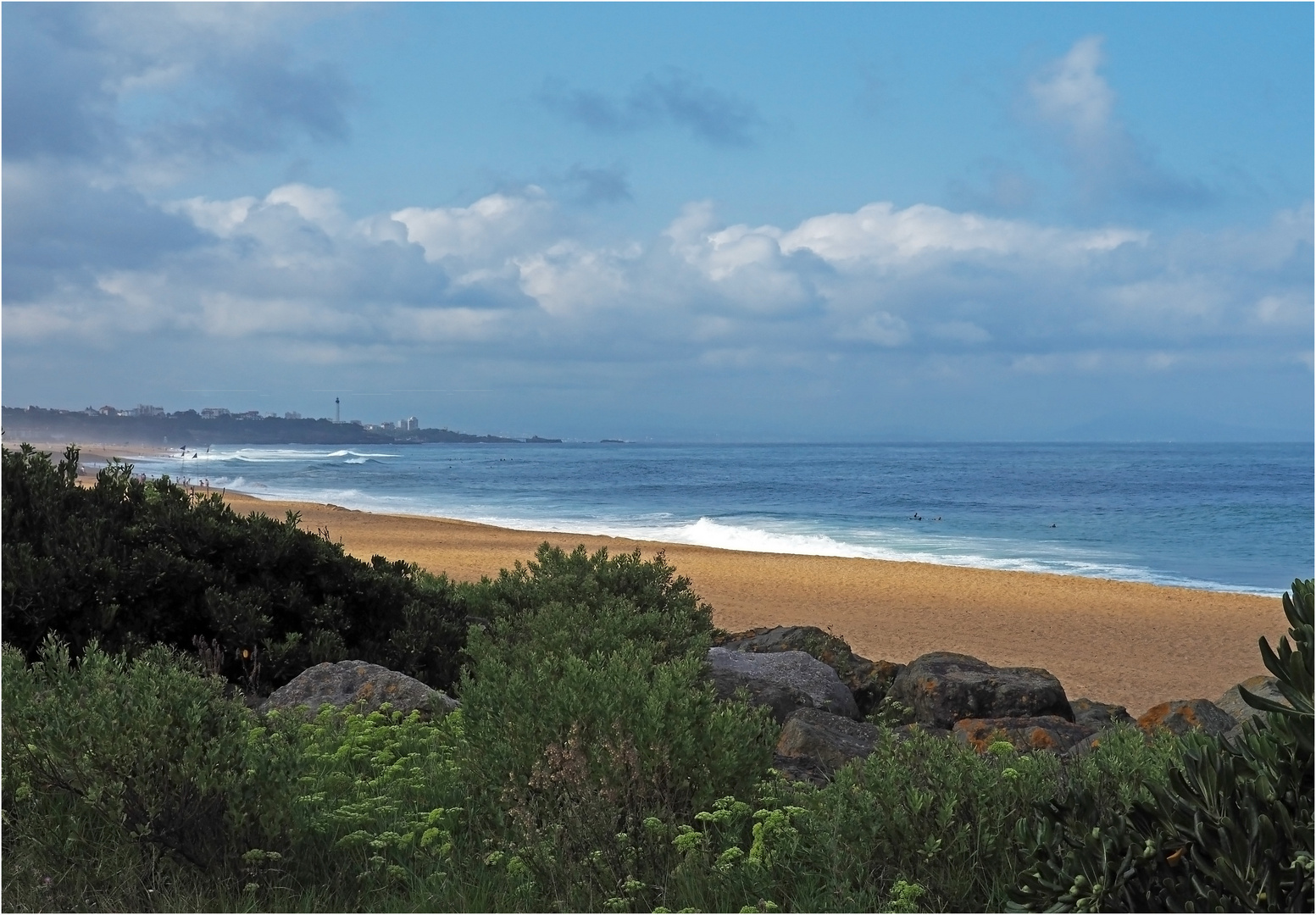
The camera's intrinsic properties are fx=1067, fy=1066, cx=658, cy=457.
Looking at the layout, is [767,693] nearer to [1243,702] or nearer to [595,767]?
Result: [595,767]

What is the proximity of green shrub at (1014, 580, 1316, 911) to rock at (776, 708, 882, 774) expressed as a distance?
2.42m

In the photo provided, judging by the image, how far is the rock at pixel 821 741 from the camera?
18.7 feet

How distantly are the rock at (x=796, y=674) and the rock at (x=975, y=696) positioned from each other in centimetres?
44

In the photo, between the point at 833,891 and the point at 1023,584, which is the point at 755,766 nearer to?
the point at 833,891

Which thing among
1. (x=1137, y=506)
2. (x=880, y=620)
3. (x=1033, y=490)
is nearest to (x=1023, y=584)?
(x=880, y=620)

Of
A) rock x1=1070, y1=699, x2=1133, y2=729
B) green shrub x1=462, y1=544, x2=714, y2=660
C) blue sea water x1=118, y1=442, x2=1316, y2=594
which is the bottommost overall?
blue sea water x1=118, y1=442, x2=1316, y2=594

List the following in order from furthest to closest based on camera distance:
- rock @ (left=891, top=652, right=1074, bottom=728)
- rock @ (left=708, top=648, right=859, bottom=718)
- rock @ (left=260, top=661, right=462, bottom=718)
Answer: rock @ (left=708, top=648, right=859, bottom=718), rock @ (left=891, top=652, right=1074, bottom=728), rock @ (left=260, top=661, right=462, bottom=718)

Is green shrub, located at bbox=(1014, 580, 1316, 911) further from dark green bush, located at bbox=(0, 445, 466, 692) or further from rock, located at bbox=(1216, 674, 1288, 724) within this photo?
dark green bush, located at bbox=(0, 445, 466, 692)

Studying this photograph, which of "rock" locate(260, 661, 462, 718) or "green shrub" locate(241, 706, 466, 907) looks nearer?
"green shrub" locate(241, 706, 466, 907)

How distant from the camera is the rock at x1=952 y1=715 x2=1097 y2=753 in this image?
565cm

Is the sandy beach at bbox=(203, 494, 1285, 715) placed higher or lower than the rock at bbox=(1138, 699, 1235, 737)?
lower

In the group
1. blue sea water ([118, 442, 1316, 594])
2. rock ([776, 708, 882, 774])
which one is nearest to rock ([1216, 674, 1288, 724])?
rock ([776, 708, 882, 774])

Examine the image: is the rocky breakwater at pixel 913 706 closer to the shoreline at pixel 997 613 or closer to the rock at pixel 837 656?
the rock at pixel 837 656

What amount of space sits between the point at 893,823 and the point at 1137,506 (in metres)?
62.2
